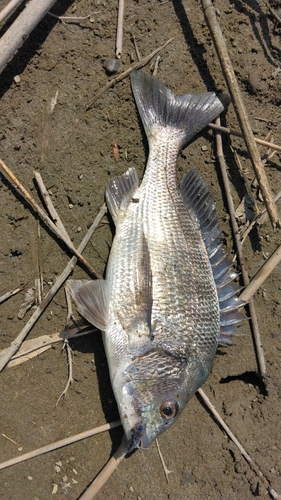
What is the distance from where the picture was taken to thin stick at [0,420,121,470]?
3.30 metres

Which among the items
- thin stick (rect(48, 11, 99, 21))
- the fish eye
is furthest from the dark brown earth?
the fish eye

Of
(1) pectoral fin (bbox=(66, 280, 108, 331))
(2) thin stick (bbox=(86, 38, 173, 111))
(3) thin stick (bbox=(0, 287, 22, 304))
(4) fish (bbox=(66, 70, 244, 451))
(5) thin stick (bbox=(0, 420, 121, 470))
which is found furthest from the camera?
(2) thin stick (bbox=(86, 38, 173, 111))

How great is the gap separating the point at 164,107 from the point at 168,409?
2.49 metres

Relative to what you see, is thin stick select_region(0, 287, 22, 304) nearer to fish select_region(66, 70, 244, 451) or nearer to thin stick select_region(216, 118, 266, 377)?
fish select_region(66, 70, 244, 451)

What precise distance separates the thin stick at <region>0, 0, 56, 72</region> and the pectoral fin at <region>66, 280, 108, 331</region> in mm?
1856

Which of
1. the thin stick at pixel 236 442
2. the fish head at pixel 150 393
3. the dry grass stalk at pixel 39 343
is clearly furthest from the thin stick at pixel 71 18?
the thin stick at pixel 236 442

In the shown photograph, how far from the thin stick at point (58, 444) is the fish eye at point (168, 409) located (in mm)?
699

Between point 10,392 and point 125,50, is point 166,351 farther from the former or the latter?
point 125,50

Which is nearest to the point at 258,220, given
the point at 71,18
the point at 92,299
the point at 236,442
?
the point at 92,299

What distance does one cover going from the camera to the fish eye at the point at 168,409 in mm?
2953

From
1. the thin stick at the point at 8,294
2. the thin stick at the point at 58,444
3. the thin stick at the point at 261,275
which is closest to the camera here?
the thin stick at the point at 58,444

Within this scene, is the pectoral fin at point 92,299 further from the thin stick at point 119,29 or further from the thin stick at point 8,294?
the thin stick at point 119,29

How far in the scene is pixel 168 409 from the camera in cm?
296

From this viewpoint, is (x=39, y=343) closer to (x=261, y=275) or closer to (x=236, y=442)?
(x=236, y=442)
